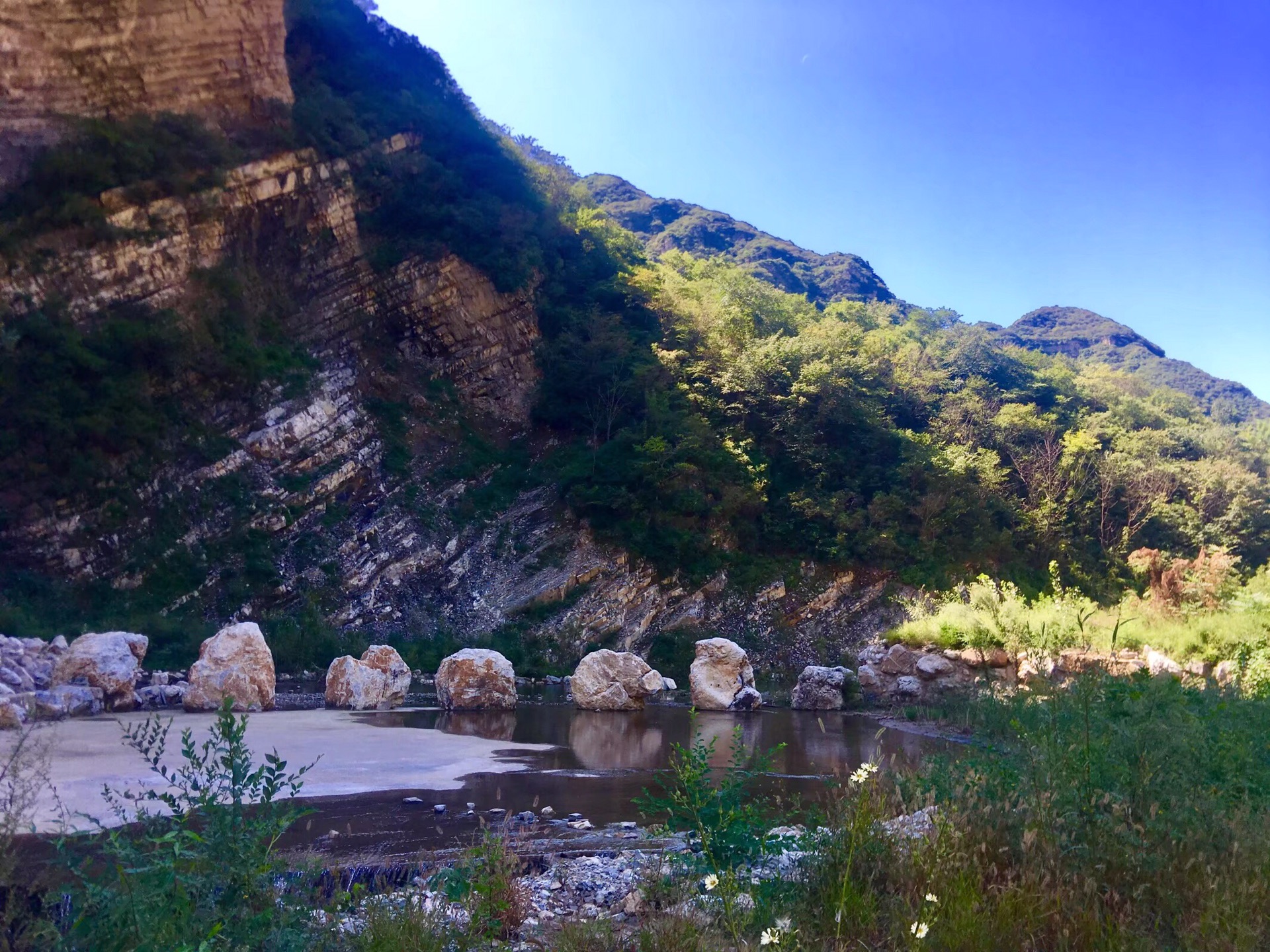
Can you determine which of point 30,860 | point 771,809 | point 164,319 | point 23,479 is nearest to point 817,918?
point 771,809

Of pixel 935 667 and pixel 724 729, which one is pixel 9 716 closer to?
pixel 724 729

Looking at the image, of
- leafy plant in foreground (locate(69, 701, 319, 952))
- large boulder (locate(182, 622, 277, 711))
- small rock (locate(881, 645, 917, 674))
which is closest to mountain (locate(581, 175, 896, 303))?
small rock (locate(881, 645, 917, 674))

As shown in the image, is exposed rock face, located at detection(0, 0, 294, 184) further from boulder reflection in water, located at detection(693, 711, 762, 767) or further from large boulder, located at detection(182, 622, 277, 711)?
boulder reflection in water, located at detection(693, 711, 762, 767)

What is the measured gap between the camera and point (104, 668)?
35.4 feet

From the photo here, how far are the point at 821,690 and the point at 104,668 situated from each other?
11735 mm

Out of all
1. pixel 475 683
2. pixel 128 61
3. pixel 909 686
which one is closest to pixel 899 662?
pixel 909 686

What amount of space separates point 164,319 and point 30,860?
20.2m

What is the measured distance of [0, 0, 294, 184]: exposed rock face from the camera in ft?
67.8

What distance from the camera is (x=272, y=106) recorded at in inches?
1009

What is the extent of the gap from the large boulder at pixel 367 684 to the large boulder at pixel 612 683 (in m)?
3.10

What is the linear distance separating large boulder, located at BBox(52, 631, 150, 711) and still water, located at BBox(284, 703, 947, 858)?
321 cm

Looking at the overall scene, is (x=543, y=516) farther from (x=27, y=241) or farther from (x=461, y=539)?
(x=27, y=241)

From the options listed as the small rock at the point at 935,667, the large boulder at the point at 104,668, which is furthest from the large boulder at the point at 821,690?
the large boulder at the point at 104,668

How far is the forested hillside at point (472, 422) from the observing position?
63.4 feet
